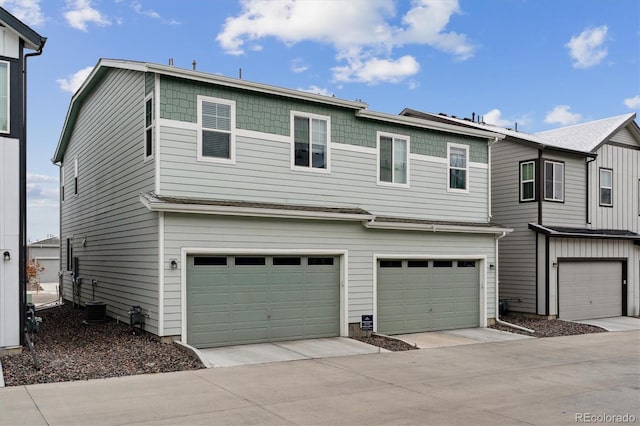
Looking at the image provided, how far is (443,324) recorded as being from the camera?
15977mm

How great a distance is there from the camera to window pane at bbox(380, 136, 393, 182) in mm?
15297

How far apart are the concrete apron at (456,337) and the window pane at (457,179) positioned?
4.20 metres

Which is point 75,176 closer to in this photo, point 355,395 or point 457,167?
point 457,167

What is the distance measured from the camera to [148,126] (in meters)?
12.4

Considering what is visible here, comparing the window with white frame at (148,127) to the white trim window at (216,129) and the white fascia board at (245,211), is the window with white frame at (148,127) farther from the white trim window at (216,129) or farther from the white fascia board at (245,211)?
the white fascia board at (245,211)

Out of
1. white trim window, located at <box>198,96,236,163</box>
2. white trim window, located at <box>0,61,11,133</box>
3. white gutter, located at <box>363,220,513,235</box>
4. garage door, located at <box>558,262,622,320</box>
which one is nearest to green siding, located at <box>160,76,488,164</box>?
white trim window, located at <box>198,96,236,163</box>

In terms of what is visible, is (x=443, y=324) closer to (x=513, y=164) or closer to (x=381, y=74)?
(x=513, y=164)

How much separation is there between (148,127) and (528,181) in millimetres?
12682

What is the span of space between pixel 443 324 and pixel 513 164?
674 centimetres

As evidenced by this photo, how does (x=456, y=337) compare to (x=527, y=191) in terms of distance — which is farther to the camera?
(x=527, y=191)

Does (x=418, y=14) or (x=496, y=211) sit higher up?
(x=418, y=14)

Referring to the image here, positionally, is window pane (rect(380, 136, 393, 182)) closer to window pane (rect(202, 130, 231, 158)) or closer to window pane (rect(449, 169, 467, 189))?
window pane (rect(449, 169, 467, 189))

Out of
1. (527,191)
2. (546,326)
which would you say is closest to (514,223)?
(527,191)

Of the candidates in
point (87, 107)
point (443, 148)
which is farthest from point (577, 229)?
point (87, 107)
